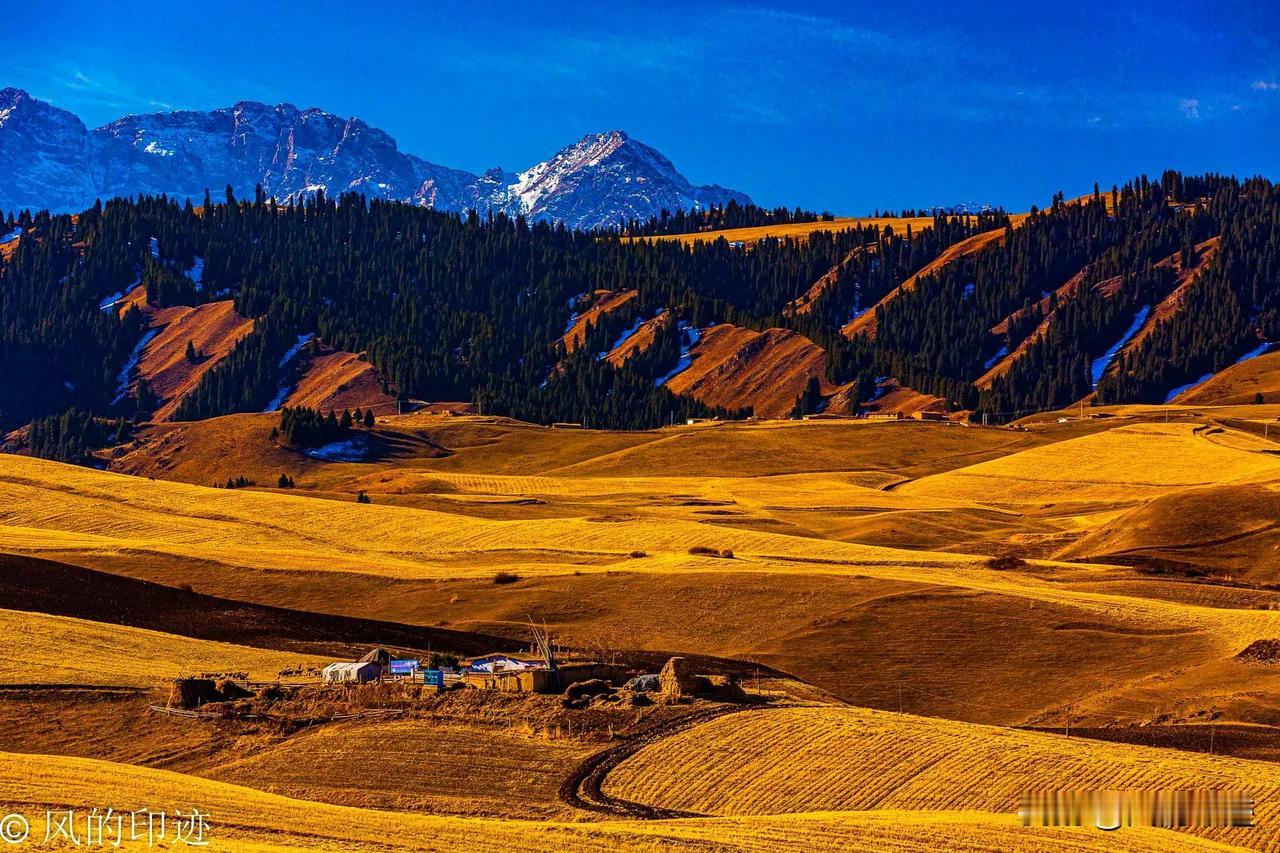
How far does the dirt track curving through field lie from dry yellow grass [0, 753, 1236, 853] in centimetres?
330

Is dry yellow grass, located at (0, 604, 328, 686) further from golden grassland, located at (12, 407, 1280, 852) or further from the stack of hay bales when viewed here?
the stack of hay bales

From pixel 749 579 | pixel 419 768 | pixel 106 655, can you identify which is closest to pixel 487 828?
pixel 419 768

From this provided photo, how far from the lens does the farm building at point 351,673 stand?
8200 cm

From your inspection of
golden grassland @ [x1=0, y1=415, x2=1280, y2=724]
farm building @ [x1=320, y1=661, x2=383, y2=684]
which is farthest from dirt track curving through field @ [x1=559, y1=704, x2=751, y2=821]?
golden grassland @ [x1=0, y1=415, x2=1280, y2=724]

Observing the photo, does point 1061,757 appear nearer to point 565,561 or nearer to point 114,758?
point 114,758

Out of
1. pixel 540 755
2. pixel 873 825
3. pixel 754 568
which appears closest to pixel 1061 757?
pixel 873 825

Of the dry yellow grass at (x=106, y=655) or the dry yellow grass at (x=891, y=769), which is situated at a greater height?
the dry yellow grass at (x=106, y=655)

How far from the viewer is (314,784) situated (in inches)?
2542

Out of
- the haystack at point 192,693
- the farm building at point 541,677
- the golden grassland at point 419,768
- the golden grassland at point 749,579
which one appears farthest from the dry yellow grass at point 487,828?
the golden grassland at point 749,579

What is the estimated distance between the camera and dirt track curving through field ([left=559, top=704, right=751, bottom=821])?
60.3 m

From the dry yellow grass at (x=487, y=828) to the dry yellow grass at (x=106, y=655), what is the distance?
2178 cm

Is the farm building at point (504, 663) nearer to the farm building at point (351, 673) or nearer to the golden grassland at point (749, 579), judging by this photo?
the farm building at point (351, 673)

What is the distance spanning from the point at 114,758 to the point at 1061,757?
36.7 meters

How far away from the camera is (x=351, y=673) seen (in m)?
82.4
